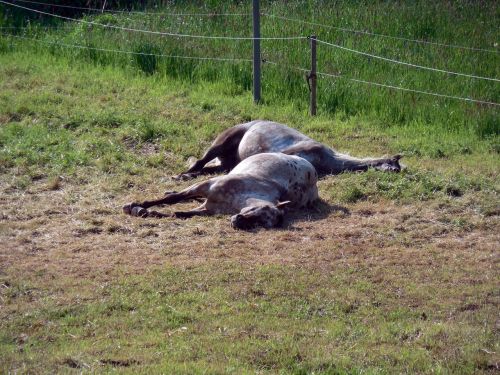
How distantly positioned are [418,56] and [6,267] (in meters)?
8.21

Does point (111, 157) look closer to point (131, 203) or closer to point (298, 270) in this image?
point (131, 203)

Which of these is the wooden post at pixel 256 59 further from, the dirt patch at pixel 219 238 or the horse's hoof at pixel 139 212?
the horse's hoof at pixel 139 212

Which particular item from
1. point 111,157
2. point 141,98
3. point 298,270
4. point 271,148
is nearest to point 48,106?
point 141,98

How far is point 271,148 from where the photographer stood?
10633mm

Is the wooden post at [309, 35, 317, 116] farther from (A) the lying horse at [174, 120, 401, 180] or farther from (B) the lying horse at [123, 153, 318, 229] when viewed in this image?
(B) the lying horse at [123, 153, 318, 229]

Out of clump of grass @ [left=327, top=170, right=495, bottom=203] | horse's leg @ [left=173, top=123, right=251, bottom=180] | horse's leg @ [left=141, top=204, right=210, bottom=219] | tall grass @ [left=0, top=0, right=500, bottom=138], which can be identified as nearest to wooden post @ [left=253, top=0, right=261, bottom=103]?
tall grass @ [left=0, top=0, right=500, bottom=138]

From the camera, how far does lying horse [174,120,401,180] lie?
10516 mm

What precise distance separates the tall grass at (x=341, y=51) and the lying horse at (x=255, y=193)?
3.61 m

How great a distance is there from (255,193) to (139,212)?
1135 mm

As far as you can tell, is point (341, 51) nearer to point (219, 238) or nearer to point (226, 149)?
point (226, 149)

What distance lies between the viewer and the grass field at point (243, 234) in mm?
5727

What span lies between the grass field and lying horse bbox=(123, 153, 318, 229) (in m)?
0.22

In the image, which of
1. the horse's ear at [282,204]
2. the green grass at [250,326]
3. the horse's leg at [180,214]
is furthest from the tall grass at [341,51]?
the green grass at [250,326]

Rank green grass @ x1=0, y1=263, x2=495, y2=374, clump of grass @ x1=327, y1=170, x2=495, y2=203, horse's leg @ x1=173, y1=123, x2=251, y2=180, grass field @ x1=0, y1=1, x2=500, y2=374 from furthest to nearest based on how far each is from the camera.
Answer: horse's leg @ x1=173, y1=123, x2=251, y2=180 < clump of grass @ x1=327, y1=170, x2=495, y2=203 < grass field @ x1=0, y1=1, x2=500, y2=374 < green grass @ x1=0, y1=263, x2=495, y2=374
